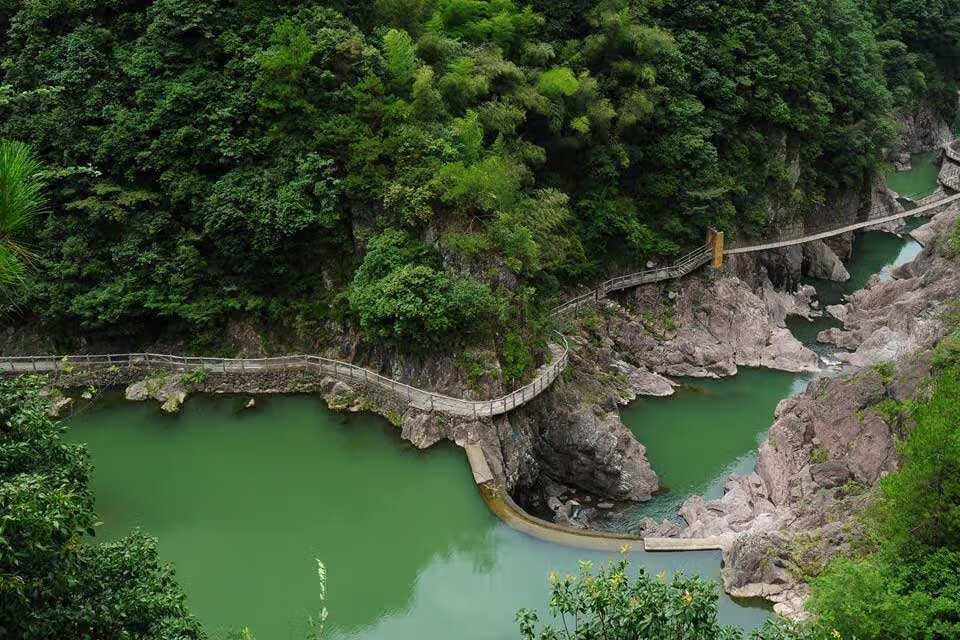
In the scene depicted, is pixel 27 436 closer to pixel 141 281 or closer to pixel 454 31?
pixel 141 281

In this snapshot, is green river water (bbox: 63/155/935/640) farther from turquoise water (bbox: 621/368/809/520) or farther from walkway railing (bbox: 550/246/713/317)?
walkway railing (bbox: 550/246/713/317)

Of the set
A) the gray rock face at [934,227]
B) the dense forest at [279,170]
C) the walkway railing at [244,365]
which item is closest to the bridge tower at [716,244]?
the dense forest at [279,170]

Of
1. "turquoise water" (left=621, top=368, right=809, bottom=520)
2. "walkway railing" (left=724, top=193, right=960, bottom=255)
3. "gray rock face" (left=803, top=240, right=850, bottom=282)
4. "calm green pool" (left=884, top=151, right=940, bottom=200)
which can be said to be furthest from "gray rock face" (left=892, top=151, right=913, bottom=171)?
"turquoise water" (left=621, top=368, right=809, bottom=520)

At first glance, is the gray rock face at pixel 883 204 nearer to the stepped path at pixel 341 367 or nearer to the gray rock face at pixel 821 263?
the gray rock face at pixel 821 263

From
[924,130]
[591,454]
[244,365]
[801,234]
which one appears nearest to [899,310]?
[801,234]

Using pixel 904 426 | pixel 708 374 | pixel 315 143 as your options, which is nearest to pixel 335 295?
pixel 315 143
